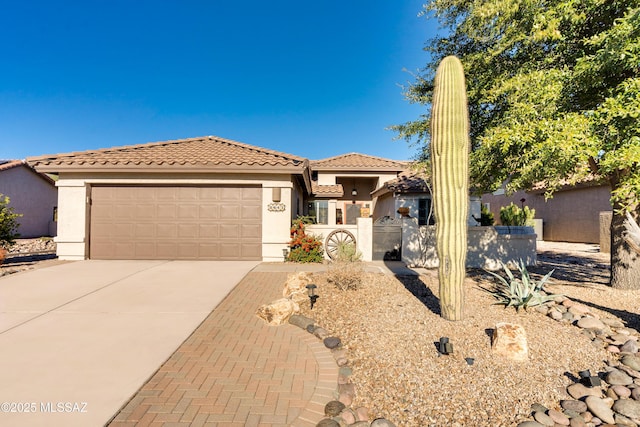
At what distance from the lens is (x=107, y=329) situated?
417cm

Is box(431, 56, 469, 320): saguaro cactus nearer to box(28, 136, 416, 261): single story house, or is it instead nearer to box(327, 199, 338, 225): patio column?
box(28, 136, 416, 261): single story house

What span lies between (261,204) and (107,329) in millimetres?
6028

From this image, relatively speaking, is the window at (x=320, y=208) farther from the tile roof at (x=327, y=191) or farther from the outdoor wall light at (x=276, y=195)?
the outdoor wall light at (x=276, y=195)

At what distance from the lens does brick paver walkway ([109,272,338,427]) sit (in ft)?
8.22

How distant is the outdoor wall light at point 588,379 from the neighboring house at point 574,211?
48.3 feet

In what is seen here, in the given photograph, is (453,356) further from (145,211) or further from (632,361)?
(145,211)

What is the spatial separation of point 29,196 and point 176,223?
50.6 feet

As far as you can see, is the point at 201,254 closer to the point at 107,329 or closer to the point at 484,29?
the point at 107,329

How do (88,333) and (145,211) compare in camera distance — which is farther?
(145,211)

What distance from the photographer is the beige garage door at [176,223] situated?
9.54 meters

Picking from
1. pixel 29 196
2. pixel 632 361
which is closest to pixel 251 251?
pixel 632 361

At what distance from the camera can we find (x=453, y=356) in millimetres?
3312

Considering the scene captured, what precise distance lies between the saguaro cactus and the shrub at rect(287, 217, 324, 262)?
5.67 m

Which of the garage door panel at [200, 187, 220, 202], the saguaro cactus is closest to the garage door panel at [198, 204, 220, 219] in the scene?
the garage door panel at [200, 187, 220, 202]
